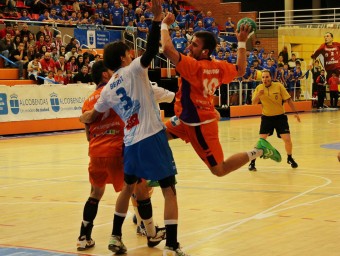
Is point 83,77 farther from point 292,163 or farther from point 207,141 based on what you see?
point 207,141

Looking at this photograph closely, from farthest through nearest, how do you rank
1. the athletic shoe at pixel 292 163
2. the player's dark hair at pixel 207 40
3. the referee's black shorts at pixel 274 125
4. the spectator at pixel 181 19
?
1. the spectator at pixel 181 19
2. the referee's black shorts at pixel 274 125
3. the athletic shoe at pixel 292 163
4. the player's dark hair at pixel 207 40

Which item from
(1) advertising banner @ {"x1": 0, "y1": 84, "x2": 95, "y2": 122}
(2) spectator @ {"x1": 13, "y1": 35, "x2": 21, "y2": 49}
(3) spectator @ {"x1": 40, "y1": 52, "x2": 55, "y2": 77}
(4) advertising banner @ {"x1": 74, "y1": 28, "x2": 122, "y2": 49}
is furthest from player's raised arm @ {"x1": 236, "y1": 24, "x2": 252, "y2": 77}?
(4) advertising banner @ {"x1": 74, "y1": 28, "x2": 122, "y2": 49}

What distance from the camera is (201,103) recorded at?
7.43m

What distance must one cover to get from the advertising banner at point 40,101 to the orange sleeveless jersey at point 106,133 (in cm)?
1462

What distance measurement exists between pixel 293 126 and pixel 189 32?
11.7 m

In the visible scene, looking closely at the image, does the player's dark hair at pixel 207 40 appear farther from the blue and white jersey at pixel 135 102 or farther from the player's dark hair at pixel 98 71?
the blue and white jersey at pixel 135 102

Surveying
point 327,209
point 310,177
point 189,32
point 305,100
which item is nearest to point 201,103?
point 327,209

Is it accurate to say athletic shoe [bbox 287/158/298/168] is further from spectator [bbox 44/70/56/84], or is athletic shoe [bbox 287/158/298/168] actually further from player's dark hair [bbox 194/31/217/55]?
spectator [bbox 44/70/56/84]

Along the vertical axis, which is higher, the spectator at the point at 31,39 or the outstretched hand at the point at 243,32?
the spectator at the point at 31,39

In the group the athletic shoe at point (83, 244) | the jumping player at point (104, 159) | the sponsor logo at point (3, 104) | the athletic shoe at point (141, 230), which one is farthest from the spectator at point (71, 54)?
the athletic shoe at point (83, 244)

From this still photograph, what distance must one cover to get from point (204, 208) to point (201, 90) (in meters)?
1.95

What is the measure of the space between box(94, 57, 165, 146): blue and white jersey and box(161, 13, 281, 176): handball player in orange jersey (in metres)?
0.93

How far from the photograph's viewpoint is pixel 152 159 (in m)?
6.12

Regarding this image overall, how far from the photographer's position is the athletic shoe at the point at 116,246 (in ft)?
21.0
